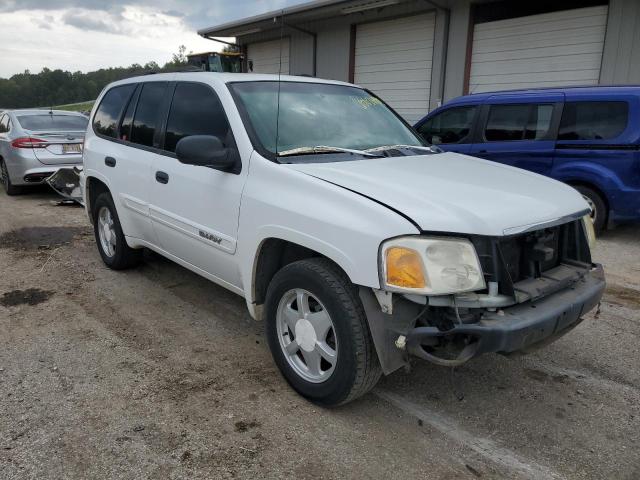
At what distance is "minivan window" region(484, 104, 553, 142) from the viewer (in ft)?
23.7

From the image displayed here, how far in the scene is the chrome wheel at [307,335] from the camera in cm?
284

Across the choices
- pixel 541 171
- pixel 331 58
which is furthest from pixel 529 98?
pixel 331 58

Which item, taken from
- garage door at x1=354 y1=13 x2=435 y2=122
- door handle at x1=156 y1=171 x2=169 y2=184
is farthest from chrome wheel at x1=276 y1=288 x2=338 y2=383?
garage door at x1=354 y1=13 x2=435 y2=122

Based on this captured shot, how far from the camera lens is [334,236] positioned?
2.62 meters

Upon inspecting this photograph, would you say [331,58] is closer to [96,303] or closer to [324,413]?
[96,303]

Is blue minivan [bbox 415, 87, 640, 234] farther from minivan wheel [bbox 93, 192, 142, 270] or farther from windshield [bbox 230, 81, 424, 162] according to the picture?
minivan wheel [bbox 93, 192, 142, 270]

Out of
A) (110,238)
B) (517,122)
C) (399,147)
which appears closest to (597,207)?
(517,122)

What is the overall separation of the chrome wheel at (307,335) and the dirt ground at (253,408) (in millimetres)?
219

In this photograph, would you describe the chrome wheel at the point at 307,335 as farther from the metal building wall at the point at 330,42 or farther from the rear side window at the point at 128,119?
the metal building wall at the point at 330,42

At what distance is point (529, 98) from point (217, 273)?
5591mm

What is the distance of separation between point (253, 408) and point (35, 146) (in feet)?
27.0

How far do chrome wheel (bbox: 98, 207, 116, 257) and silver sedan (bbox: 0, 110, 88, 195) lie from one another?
4.80 m

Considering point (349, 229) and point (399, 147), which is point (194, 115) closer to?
point (399, 147)

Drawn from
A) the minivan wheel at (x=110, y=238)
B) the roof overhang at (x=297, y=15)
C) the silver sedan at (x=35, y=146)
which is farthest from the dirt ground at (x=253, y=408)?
the roof overhang at (x=297, y=15)
